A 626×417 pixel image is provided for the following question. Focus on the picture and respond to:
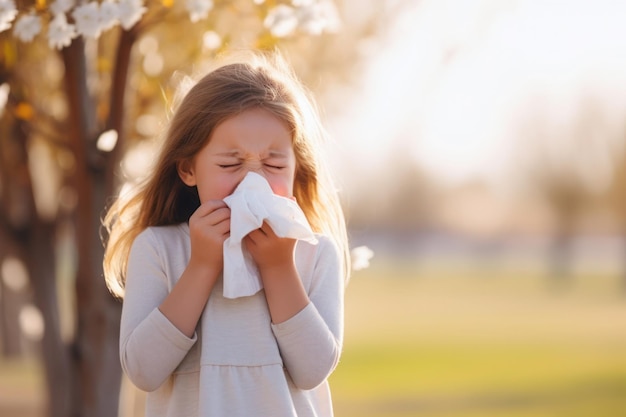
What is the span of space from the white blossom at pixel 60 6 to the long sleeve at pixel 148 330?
1076 millimetres

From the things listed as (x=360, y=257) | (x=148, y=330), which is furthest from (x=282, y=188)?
(x=360, y=257)

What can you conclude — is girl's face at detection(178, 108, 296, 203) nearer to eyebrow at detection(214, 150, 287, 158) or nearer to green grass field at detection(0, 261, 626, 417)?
eyebrow at detection(214, 150, 287, 158)

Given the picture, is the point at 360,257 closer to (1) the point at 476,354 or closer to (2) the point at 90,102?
(2) the point at 90,102

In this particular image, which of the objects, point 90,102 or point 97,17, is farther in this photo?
point 90,102

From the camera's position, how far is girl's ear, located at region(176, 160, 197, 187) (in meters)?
2.61

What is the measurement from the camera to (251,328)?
241 centimetres

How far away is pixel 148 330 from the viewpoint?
91.7 inches

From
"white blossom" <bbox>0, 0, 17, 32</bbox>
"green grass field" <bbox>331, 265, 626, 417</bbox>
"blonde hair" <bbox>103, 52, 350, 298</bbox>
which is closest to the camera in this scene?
"blonde hair" <bbox>103, 52, 350, 298</bbox>

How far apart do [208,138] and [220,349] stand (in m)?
0.54

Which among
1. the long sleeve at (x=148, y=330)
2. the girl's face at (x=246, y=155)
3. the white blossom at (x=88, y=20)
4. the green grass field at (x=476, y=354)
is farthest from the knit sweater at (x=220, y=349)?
the green grass field at (x=476, y=354)

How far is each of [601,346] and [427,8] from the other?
18.1 m

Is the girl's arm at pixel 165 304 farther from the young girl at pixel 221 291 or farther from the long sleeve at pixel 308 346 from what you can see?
the long sleeve at pixel 308 346

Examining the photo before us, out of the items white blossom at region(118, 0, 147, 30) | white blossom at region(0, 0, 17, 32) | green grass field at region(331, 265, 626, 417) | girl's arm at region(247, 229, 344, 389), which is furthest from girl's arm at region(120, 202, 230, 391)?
green grass field at region(331, 265, 626, 417)

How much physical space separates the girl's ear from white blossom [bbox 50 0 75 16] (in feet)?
2.78
